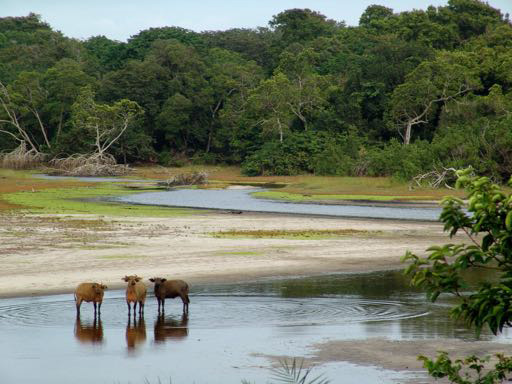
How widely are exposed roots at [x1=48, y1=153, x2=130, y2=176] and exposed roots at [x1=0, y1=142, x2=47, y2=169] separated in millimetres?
2870

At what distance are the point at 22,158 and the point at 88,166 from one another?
30.0 feet

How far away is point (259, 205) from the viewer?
47.8 metres

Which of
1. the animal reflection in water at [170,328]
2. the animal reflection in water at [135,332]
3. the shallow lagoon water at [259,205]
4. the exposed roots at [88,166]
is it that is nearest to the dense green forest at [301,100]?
the exposed roots at [88,166]

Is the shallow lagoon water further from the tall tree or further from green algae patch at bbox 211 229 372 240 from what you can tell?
the tall tree

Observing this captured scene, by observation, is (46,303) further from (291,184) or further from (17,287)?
(291,184)

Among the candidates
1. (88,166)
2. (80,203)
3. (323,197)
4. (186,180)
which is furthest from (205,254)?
(88,166)

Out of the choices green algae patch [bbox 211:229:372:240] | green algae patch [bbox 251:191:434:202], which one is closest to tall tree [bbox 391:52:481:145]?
green algae patch [bbox 251:191:434:202]

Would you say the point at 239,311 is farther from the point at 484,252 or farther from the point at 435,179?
the point at 435,179

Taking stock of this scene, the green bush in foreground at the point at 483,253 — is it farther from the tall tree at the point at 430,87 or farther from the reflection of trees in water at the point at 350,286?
the tall tree at the point at 430,87

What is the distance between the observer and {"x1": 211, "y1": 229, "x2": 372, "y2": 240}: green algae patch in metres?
31.1

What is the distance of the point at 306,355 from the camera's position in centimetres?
1333

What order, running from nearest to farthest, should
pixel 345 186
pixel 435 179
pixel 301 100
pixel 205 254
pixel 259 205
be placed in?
pixel 205 254, pixel 259 205, pixel 435 179, pixel 345 186, pixel 301 100

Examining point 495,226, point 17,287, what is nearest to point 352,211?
point 17,287

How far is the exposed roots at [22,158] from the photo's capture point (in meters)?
87.0
